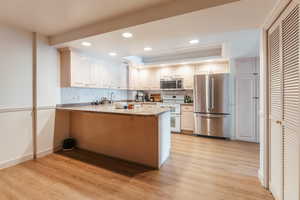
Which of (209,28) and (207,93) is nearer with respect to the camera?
(209,28)

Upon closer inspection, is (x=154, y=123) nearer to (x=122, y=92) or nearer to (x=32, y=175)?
(x=32, y=175)

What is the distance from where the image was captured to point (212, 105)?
407cm

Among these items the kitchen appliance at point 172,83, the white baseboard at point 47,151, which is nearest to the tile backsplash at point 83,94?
the white baseboard at point 47,151

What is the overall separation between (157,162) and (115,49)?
248 cm

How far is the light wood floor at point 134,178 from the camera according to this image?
180 cm

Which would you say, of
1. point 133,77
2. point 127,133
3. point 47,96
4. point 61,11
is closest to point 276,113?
point 127,133

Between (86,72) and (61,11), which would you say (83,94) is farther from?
(61,11)

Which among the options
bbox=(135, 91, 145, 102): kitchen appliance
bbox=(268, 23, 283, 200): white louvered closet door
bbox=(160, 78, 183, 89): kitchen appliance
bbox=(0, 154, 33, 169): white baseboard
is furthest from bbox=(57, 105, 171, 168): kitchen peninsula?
bbox=(135, 91, 145, 102): kitchen appliance

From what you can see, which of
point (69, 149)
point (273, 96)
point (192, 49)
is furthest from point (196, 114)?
point (69, 149)

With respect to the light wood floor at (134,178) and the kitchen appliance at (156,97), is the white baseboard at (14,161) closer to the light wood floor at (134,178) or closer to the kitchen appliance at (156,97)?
the light wood floor at (134,178)

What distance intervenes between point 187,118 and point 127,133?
Result: 7.87 feet

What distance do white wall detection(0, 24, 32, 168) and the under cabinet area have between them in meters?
3.75

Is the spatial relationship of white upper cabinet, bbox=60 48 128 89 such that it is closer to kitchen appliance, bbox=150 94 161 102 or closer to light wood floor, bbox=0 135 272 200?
kitchen appliance, bbox=150 94 161 102

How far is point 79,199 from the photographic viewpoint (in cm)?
171
